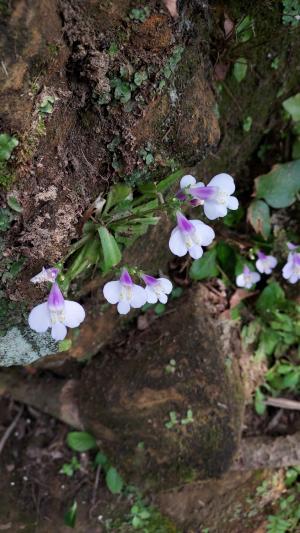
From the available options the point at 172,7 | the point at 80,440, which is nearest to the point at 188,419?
the point at 80,440

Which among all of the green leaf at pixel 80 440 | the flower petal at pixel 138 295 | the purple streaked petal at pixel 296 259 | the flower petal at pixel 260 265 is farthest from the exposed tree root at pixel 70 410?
the flower petal at pixel 138 295

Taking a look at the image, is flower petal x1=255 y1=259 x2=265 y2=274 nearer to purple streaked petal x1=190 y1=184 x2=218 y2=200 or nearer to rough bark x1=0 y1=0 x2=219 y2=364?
rough bark x1=0 y1=0 x2=219 y2=364

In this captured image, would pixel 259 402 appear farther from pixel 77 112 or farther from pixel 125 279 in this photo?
pixel 77 112

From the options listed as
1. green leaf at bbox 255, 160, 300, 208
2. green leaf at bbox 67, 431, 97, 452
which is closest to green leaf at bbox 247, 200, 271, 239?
green leaf at bbox 255, 160, 300, 208

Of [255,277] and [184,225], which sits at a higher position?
[184,225]

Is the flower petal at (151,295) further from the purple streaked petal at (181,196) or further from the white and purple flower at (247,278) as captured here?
the white and purple flower at (247,278)

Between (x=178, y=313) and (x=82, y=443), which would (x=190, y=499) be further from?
(x=178, y=313)

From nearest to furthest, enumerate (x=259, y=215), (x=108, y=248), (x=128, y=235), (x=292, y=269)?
(x=108, y=248), (x=128, y=235), (x=292, y=269), (x=259, y=215)
